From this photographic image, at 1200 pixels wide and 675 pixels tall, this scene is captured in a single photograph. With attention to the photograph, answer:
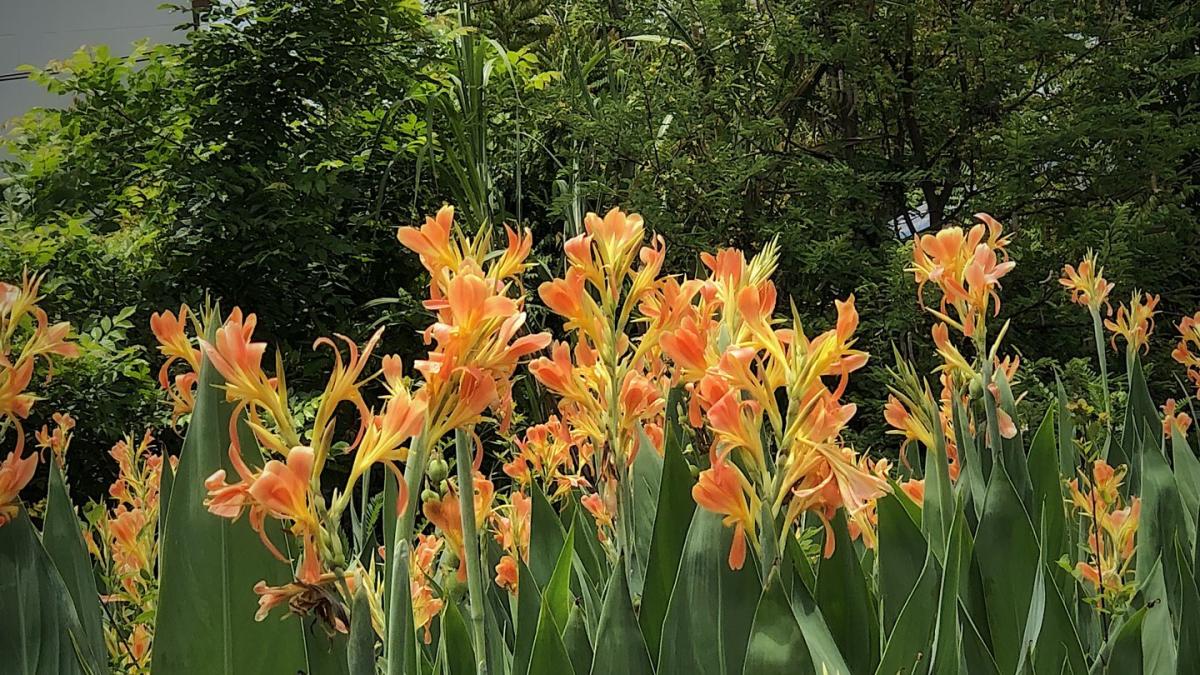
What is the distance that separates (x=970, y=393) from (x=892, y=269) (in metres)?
1.59

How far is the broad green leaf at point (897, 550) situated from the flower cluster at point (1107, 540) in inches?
3.8

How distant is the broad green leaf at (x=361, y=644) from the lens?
254 millimetres

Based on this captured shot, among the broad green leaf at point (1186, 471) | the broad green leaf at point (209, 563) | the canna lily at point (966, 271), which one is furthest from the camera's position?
the broad green leaf at point (1186, 471)

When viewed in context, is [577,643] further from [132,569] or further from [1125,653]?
[132,569]

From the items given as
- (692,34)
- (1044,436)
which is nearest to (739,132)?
(692,34)

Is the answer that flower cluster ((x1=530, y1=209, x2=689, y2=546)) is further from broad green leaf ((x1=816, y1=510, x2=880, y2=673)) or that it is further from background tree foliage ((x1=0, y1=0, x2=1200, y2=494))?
background tree foliage ((x1=0, y1=0, x2=1200, y2=494))

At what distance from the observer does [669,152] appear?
2461mm

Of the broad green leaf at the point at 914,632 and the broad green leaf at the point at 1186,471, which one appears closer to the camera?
the broad green leaf at the point at 914,632

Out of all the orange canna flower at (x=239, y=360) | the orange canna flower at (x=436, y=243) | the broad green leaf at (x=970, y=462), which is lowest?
the broad green leaf at (x=970, y=462)

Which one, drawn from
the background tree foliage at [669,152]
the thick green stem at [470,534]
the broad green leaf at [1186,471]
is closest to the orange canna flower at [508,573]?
the thick green stem at [470,534]

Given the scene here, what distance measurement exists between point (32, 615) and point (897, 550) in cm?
42

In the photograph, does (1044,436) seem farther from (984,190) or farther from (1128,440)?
(984,190)

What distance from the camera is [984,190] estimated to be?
7.99ft

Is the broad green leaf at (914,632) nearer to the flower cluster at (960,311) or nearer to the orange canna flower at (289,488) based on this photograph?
the flower cluster at (960,311)
